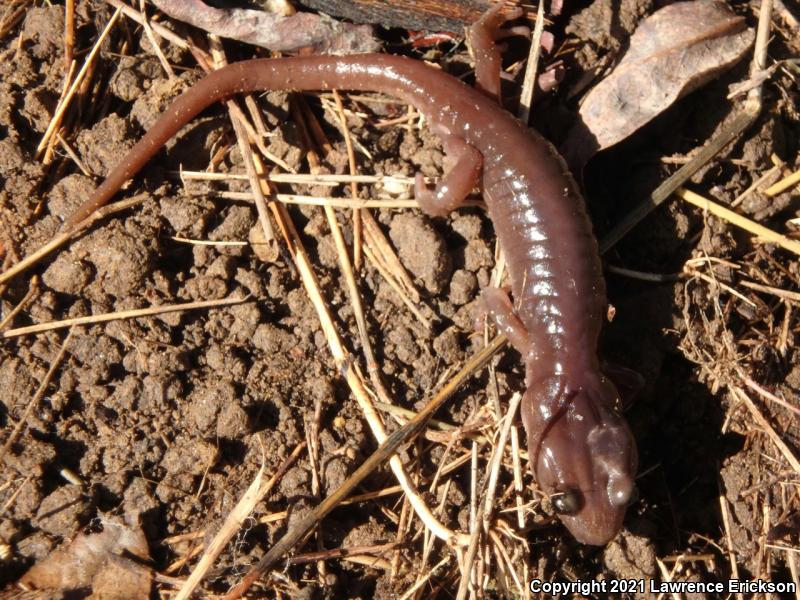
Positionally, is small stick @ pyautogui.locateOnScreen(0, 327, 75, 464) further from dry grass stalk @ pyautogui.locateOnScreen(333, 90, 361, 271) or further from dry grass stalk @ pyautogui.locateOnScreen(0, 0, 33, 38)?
dry grass stalk @ pyautogui.locateOnScreen(0, 0, 33, 38)

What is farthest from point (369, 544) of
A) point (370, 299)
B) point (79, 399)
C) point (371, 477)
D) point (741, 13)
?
point (741, 13)

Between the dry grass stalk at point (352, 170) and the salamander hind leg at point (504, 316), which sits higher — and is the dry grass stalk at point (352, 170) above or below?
above

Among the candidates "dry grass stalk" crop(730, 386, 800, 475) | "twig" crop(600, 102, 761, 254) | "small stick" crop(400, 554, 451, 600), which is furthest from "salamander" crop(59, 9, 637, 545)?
"dry grass stalk" crop(730, 386, 800, 475)

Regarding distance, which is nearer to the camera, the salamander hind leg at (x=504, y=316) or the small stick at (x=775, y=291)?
the salamander hind leg at (x=504, y=316)

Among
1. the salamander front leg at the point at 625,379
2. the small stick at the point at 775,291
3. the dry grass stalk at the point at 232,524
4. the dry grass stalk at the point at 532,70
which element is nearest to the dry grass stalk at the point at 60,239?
the dry grass stalk at the point at 232,524

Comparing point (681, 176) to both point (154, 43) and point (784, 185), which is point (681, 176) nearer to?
point (784, 185)

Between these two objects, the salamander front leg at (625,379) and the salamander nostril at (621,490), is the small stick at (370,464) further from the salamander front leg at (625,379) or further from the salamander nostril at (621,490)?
the salamander nostril at (621,490)

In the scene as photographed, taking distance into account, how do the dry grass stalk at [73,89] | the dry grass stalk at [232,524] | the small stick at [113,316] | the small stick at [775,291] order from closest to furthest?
the dry grass stalk at [232,524], the small stick at [113,316], the dry grass stalk at [73,89], the small stick at [775,291]

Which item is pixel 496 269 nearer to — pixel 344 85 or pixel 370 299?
pixel 370 299
